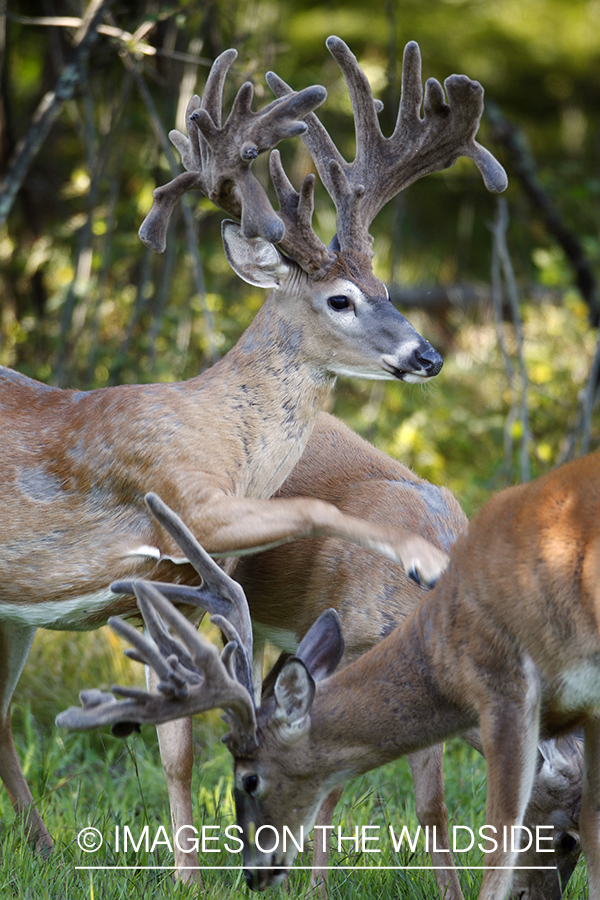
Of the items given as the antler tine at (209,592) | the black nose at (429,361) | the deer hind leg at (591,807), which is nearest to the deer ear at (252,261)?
the black nose at (429,361)

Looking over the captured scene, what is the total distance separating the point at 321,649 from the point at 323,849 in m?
0.91

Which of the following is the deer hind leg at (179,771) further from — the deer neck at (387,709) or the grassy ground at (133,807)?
the deer neck at (387,709)

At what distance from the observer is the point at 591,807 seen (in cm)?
384

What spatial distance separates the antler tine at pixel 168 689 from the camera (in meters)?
3.47

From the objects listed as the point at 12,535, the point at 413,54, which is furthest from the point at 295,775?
the point at 413,54

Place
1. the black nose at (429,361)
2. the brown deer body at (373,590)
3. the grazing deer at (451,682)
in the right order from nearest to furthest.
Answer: the grazing deer at (451,682) → the brown deer body at (373,590) → the black nose at (429,361)

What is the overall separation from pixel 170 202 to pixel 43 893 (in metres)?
2.60

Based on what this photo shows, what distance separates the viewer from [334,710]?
12.4 ft

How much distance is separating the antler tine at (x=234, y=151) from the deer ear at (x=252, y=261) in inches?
3.5

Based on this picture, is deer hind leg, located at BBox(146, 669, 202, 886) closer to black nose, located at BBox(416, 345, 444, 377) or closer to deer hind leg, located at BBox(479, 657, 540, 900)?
deer hind leg, located at BBox(479, 657, 540, 900)

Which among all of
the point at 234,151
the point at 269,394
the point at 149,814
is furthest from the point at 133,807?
the point at 234,151

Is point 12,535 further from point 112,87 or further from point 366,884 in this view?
point 112,87

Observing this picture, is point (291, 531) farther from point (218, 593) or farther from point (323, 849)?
point (323, 849)

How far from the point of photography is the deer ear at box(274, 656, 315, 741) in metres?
3.75
